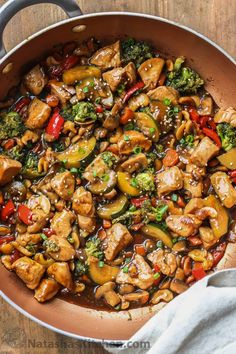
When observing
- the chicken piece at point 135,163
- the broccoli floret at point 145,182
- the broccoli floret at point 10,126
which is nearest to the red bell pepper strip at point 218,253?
the broccoli floret at point 145,182

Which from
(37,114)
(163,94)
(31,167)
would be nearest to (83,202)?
(31,167)

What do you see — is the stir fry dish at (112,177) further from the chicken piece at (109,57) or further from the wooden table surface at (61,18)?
the wooden table surface at (61,18)

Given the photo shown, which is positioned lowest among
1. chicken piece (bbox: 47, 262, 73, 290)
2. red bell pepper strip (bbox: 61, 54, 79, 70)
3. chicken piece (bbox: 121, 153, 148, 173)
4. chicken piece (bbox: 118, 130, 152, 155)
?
chicken piece (bbox: 47, 262, 73, 290)

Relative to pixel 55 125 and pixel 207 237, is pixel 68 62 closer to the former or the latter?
pixel 55 125

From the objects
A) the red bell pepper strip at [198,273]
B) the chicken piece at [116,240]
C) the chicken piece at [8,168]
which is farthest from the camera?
the red bell pepper strip at [198,273]

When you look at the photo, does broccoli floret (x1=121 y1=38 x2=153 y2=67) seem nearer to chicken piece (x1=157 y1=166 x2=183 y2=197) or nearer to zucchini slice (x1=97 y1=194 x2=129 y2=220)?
chicken piece (x1=157 y1=166 x2=183 y2=197)

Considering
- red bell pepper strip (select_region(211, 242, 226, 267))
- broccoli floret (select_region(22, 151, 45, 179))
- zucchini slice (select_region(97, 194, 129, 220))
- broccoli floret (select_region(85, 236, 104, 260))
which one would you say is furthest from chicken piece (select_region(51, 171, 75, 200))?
red bell pepper strip (select_region(211, 242, 226, 267))

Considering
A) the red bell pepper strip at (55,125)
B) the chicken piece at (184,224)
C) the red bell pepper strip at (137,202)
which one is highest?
the red bell pepper strip at (55,125)
